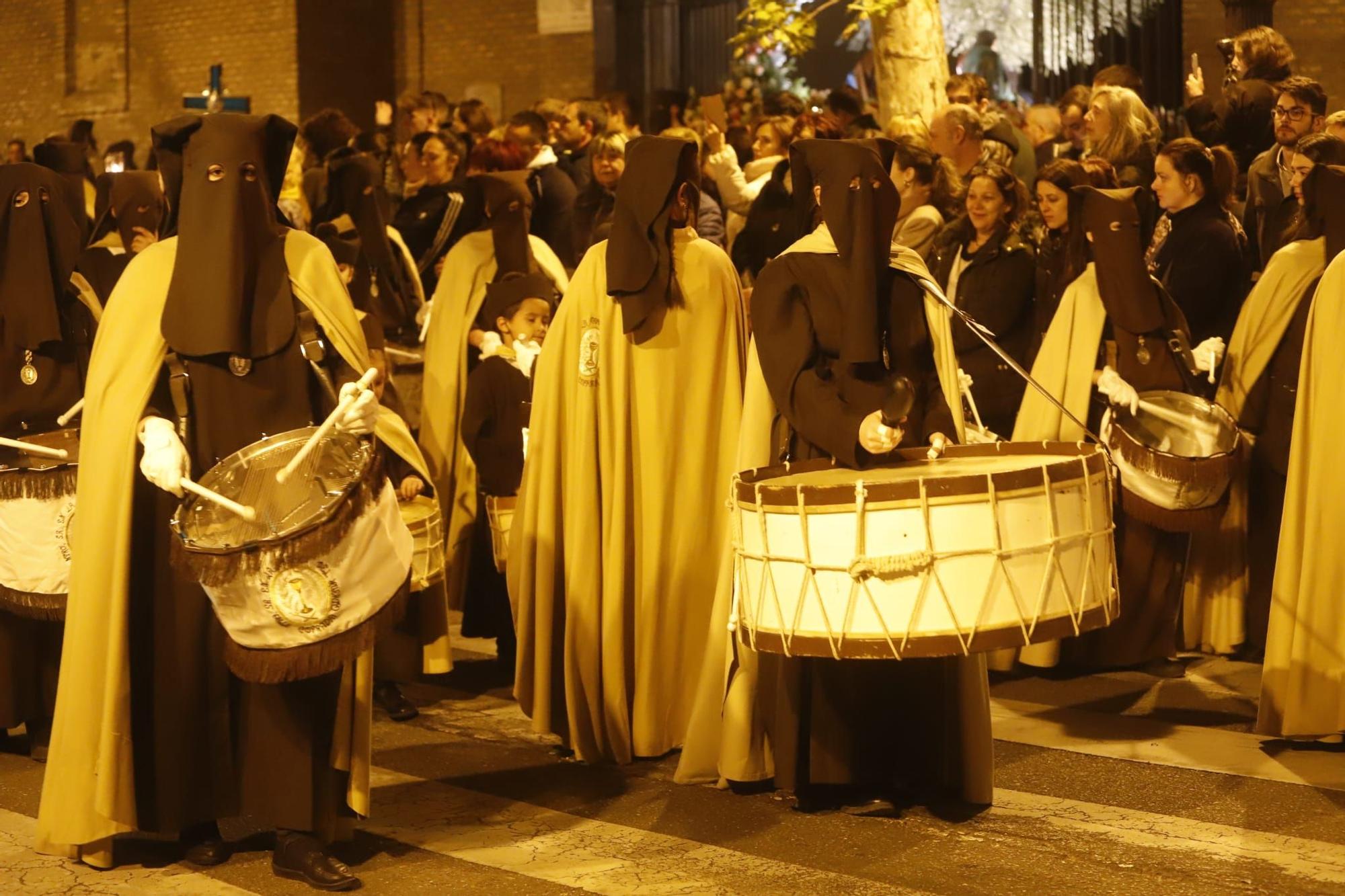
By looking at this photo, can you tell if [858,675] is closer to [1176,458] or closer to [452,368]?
[1176,458]

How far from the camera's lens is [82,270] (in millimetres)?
7902

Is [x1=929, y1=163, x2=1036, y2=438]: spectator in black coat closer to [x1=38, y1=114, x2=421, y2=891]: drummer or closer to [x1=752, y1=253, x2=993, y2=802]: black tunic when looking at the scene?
[x1=752, y1=253, x2=993, y2=802]: black tunic

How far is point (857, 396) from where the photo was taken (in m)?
5.82

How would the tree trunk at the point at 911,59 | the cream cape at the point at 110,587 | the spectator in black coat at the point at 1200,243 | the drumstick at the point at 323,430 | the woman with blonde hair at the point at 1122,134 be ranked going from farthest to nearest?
1. the tree trunk at the point at 911,59
2. the woman with blonde hair at the point at 1122,134
3. the spectator in black coat at the point at 1200,243
4. the cream cape at the point at 110,587
5. the drumstick at the point at 323,430

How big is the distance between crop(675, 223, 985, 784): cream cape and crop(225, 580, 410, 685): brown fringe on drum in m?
1.34

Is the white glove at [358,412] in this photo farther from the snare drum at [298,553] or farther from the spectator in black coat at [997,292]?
the spectator in black coat at [997,292]

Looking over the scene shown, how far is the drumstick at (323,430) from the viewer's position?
4973 millimetres

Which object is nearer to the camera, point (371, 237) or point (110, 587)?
point (110, 587)

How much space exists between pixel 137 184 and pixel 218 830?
345 centimetres

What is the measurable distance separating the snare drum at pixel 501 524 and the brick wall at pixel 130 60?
54.1ft

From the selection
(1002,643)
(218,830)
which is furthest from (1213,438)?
(218,830)

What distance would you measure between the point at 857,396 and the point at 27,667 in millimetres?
3805

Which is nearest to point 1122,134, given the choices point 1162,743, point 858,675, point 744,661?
point 1162,743

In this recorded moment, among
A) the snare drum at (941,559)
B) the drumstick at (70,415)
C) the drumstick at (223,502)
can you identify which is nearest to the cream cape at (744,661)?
the snare drum at (941,559)
